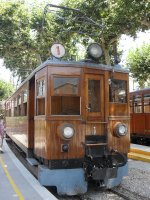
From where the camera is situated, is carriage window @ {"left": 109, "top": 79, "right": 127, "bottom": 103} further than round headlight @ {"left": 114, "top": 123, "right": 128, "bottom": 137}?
Yes

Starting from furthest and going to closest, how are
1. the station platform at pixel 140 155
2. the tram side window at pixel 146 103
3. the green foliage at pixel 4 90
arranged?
1. the green foliage at pixel 4 90
2. the tram side window at pixel 146 103
3. the station platform at pixel 140 155

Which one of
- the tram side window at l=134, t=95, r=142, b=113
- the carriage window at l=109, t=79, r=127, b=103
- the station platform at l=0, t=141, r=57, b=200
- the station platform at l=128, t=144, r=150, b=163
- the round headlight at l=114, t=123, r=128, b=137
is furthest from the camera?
the tram side window at l=134, t=95, r=142, b=113

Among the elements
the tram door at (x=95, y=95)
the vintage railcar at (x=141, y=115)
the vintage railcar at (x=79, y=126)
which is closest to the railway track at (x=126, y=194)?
the vintage railcar at (x=79, y=126)

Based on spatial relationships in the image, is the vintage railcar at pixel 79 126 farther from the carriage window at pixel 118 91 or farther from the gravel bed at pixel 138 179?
the gravel bed at pixel 138 179

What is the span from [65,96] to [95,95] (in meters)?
0.73

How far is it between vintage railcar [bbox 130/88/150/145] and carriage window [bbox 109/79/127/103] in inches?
328

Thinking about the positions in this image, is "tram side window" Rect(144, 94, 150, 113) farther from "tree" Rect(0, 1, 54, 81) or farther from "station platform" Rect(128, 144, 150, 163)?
"tree" Rect(0, 1, 54, 81)

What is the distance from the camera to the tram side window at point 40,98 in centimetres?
827

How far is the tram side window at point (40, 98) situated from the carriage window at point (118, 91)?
1.51 meters

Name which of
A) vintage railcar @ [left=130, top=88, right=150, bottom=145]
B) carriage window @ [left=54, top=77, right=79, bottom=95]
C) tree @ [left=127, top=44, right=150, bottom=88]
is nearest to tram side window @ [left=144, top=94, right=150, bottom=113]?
vintage railcar @ [left=130, top=88, right=150, bottom=145]

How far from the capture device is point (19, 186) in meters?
8.07

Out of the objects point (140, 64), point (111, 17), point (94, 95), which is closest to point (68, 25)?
point (111, 17)

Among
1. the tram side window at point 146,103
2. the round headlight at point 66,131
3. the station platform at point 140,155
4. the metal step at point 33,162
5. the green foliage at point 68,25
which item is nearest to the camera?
the round headlight at point 66,131

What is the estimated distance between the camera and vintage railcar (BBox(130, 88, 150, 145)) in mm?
17312
